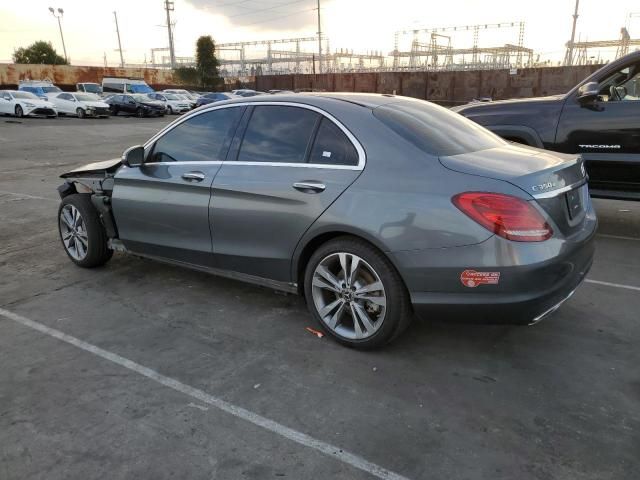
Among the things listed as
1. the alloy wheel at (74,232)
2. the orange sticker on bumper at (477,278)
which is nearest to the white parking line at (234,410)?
the orange sticker on bumper at (477,278)

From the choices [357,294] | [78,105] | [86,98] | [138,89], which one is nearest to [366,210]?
[357,294]

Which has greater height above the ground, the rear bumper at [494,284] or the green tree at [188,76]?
the green tree at [188,76]

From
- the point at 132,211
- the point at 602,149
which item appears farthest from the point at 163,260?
the point at 602,149

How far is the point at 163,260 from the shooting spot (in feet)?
15.5

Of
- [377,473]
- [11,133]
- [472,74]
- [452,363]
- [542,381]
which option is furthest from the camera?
[472,74]

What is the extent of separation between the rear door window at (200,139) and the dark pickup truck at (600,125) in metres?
3.76

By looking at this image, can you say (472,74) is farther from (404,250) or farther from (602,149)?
(404,250)

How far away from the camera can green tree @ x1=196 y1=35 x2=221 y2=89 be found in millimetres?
56688

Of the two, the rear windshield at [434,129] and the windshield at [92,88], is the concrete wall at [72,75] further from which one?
the rear windshield at [434,129]

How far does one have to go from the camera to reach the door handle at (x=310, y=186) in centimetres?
354

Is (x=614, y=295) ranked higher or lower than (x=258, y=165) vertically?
lower

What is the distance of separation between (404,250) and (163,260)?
244cm

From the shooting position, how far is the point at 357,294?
3500mm

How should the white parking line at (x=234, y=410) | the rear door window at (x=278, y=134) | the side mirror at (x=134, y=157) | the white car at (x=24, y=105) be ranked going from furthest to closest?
1. the white car at (x=24, y=105)
2. the side mirror at (x=134, y=157)
3. the rear door window at (x=278, y=134)
4. the white parking line at (x=234, y=410)
